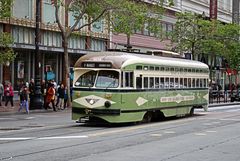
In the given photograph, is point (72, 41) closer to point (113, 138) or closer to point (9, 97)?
point (9, 97)

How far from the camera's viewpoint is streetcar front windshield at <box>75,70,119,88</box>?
67.1 ft

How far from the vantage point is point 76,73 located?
2125 centimetres

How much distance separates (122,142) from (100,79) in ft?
17.7

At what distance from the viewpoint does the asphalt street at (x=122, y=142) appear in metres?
12.7

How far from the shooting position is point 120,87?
2033 cm

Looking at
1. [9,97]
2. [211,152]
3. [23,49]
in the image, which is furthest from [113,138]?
[23,49]

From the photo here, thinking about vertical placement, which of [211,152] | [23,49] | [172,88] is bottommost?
[211,152]

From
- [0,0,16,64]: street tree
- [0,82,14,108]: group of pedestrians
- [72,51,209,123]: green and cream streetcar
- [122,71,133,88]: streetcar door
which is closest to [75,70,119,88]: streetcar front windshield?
[72,51,209,123]: green and cream streetcar

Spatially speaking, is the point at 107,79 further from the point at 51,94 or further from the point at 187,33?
the point at 187,33

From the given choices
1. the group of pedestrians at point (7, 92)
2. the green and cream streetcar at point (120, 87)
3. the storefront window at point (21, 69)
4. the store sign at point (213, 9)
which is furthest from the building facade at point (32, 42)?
the store sign at point (213, 9)

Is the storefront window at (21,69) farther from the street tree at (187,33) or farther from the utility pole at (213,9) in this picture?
the utility pole at (213,9)

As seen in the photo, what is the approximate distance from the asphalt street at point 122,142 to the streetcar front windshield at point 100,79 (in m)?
1.68

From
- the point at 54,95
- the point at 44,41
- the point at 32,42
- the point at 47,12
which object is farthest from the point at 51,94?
the point at 47,12

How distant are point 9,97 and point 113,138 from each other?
16.8 metres
